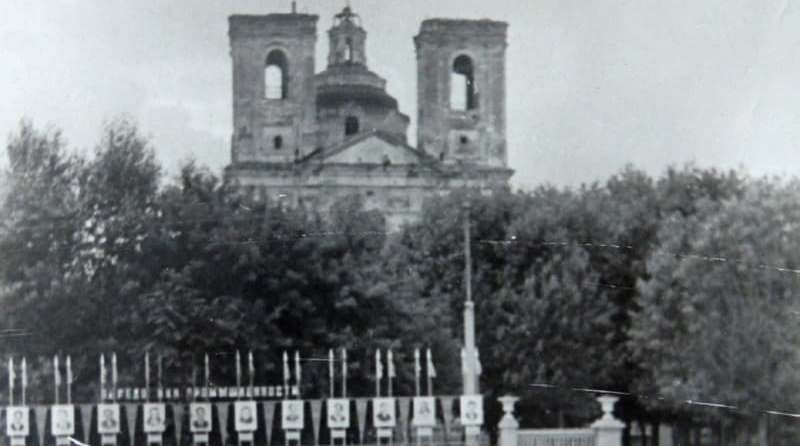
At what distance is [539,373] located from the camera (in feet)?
121

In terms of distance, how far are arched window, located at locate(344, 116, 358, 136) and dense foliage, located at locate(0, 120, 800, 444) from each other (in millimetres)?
28448

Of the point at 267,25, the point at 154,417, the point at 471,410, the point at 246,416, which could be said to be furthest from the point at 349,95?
the point at 471,410

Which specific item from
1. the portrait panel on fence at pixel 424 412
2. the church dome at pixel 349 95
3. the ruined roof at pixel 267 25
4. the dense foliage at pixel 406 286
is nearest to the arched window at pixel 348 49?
the church dome at pixel 349 95

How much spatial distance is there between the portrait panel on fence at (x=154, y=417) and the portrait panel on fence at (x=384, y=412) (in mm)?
4621

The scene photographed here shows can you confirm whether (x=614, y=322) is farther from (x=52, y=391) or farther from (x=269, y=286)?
(x=52, y=391)

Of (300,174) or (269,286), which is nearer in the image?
(269,286)

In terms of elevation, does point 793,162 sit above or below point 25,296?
above

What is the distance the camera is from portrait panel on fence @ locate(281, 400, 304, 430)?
97.2ft

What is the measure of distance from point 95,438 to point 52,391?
1433 millimetres

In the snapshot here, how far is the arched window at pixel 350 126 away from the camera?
6675 cm

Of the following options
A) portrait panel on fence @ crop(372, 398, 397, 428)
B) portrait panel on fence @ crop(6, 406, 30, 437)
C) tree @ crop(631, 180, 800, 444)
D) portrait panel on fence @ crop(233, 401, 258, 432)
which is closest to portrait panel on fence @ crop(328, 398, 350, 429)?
portrait panel on fence @ crop(372, 398, 397, 428)

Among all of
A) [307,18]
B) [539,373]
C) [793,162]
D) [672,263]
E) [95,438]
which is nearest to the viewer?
[793,162]

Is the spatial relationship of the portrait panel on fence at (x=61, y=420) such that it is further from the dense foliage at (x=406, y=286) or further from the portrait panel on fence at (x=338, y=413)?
the portrait panel on fence at (x=338, y=413)

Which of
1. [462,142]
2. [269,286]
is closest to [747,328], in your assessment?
[269,286]
